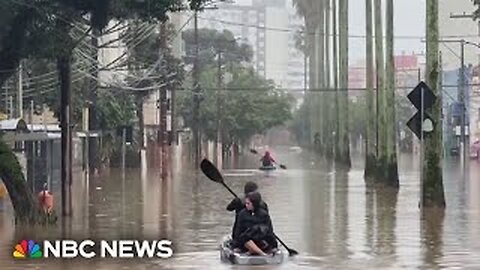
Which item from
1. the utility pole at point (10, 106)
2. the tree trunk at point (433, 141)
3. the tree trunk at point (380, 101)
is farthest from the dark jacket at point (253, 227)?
the tree trunk at point (380, 101)

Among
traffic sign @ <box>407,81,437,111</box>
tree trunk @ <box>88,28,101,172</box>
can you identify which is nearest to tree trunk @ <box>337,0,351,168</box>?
tree trunk @ <box>88,28,101,172</box>

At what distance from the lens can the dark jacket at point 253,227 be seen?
17.9 metres

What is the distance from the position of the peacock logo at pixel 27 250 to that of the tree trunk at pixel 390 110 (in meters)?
25.8

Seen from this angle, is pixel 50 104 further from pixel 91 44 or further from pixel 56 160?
pixel 56 160

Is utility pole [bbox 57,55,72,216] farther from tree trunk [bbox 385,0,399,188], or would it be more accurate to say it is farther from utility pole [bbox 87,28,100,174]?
utility pole [bbox 87,28,100,174]

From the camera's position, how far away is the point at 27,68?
2012 inches

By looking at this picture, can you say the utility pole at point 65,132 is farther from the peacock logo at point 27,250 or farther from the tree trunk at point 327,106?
the tree trunk at point 327,106

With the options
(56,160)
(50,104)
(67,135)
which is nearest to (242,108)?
(50,104)

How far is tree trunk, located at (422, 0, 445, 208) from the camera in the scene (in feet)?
102

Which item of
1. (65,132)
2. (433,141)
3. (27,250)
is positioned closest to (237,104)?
(433,141)

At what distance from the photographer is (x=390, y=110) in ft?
156

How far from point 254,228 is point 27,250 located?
4.27 meters

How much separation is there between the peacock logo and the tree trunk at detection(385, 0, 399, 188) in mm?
25831

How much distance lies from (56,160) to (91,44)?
8383 millimetres
